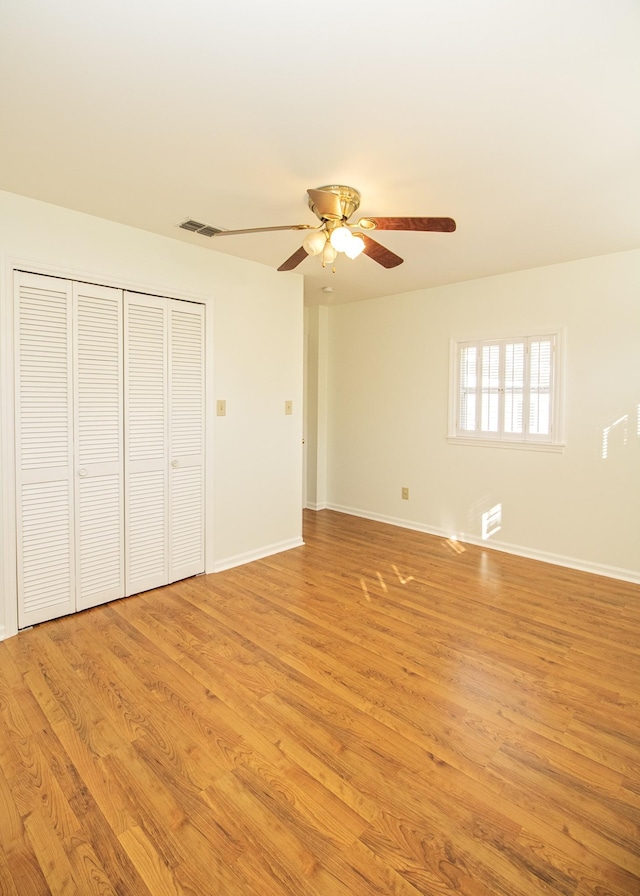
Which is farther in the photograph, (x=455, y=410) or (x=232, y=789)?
(x=455, y=410)

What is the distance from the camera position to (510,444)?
4.14m

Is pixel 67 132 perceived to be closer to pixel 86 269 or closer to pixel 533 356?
pixel 86 269

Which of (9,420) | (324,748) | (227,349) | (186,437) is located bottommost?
(324,748)

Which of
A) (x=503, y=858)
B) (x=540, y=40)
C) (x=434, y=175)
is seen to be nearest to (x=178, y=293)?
(x=434, y=175)

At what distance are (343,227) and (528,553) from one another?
10.6 feet

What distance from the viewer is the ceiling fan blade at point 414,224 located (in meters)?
2.07

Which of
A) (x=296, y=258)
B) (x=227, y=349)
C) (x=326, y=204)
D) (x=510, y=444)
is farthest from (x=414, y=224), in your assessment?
(x=510, y=444)

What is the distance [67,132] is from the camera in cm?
200

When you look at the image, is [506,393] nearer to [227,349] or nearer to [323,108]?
[227,349]

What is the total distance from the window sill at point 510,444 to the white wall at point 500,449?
5 cm

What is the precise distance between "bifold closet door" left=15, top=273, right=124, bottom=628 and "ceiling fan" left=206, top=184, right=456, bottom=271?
1162mm

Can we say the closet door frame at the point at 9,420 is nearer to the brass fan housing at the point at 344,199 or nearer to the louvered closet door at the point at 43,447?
the louvered closet door at the point at 43,447

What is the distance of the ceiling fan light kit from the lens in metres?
2.11

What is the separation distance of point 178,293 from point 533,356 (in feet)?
9.85
